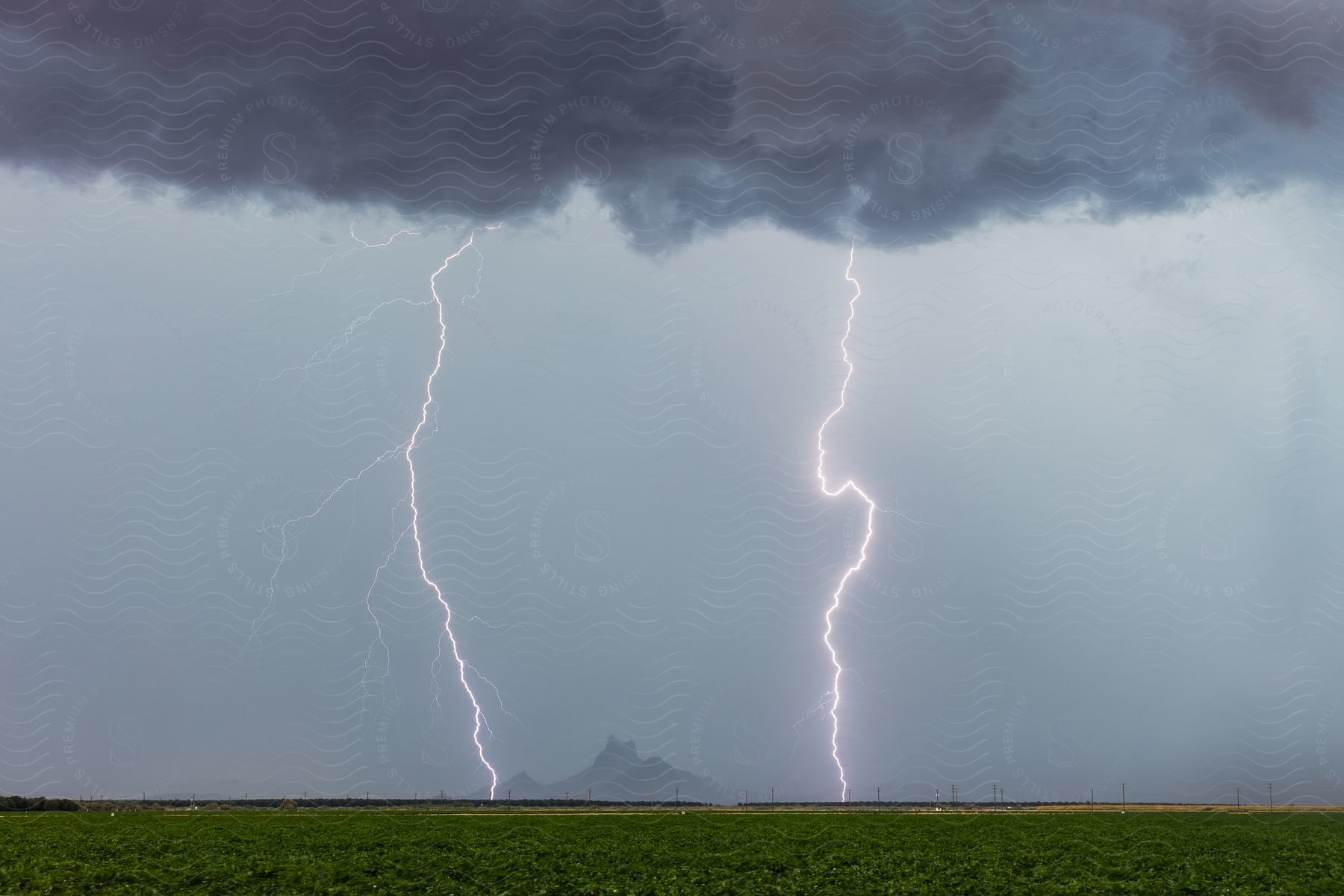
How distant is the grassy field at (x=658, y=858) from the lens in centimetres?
2111

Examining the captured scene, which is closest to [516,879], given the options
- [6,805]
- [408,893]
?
[408,893]

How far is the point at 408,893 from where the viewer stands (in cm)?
2075

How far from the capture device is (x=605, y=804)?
6044 cm

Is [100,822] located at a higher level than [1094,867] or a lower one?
lower

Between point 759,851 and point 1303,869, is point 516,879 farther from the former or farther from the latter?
point 1303,869

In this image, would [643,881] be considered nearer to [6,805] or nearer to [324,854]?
[324,854]

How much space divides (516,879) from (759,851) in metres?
6.64

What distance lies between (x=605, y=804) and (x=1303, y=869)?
4199 cm

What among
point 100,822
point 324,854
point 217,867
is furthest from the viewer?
point 100,822

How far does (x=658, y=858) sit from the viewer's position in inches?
963

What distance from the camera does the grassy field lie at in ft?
69.3

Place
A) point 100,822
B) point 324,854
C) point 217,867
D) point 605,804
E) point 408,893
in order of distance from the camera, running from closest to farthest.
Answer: point 408,893, point 217,867, point 324,854, point 100,822, point 605,804

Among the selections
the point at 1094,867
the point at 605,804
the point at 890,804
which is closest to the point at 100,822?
the point at 605,804

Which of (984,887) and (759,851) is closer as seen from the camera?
(984,887)
